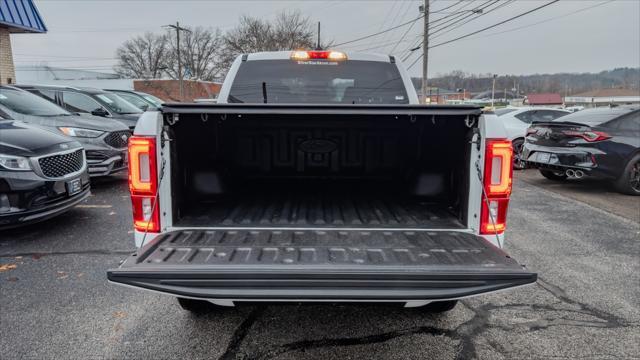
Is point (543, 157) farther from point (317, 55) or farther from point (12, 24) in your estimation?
point (12, 24)

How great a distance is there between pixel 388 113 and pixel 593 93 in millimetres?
120159

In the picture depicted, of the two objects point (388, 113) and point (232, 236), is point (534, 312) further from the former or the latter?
point (232, 236)

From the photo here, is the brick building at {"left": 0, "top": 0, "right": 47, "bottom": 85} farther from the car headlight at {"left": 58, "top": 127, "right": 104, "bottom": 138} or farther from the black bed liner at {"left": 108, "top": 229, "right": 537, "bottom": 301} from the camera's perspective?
the black bed liner at {"left": 108, "top": 229, "right": 537, "bottom": 301}

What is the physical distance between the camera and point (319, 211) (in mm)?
3160

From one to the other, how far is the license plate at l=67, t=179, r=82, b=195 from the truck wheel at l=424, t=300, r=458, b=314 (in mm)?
4465

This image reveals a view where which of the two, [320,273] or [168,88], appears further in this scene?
[168,88]

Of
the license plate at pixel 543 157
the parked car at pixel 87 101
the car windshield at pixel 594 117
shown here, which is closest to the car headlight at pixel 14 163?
Result: the parked car at pixel 87 101

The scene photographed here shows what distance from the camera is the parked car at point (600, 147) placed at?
7621mm

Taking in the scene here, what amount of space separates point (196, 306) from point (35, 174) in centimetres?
297

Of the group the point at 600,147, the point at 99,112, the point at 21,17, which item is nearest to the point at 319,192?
the point at 600,147

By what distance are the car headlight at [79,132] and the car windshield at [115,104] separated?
2.60m

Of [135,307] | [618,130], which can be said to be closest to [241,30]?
[618,130]

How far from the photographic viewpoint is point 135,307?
3.38m

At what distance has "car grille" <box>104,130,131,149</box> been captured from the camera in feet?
25.0
